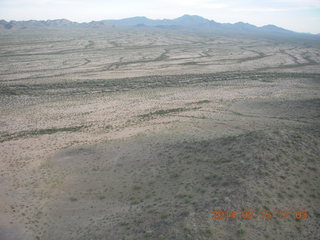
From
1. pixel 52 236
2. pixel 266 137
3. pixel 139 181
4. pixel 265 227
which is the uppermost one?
pixel 266 137

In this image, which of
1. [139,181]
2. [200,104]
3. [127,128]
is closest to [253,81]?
[200,104]

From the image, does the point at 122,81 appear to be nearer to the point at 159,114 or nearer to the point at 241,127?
the point at 159,114

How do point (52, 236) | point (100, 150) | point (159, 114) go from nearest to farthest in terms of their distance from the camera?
point (52, 236), point (100, 150), point (159, 114)

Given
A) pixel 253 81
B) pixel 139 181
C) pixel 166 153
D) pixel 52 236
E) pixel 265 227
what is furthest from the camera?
pixel 253 81

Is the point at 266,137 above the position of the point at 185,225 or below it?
above
